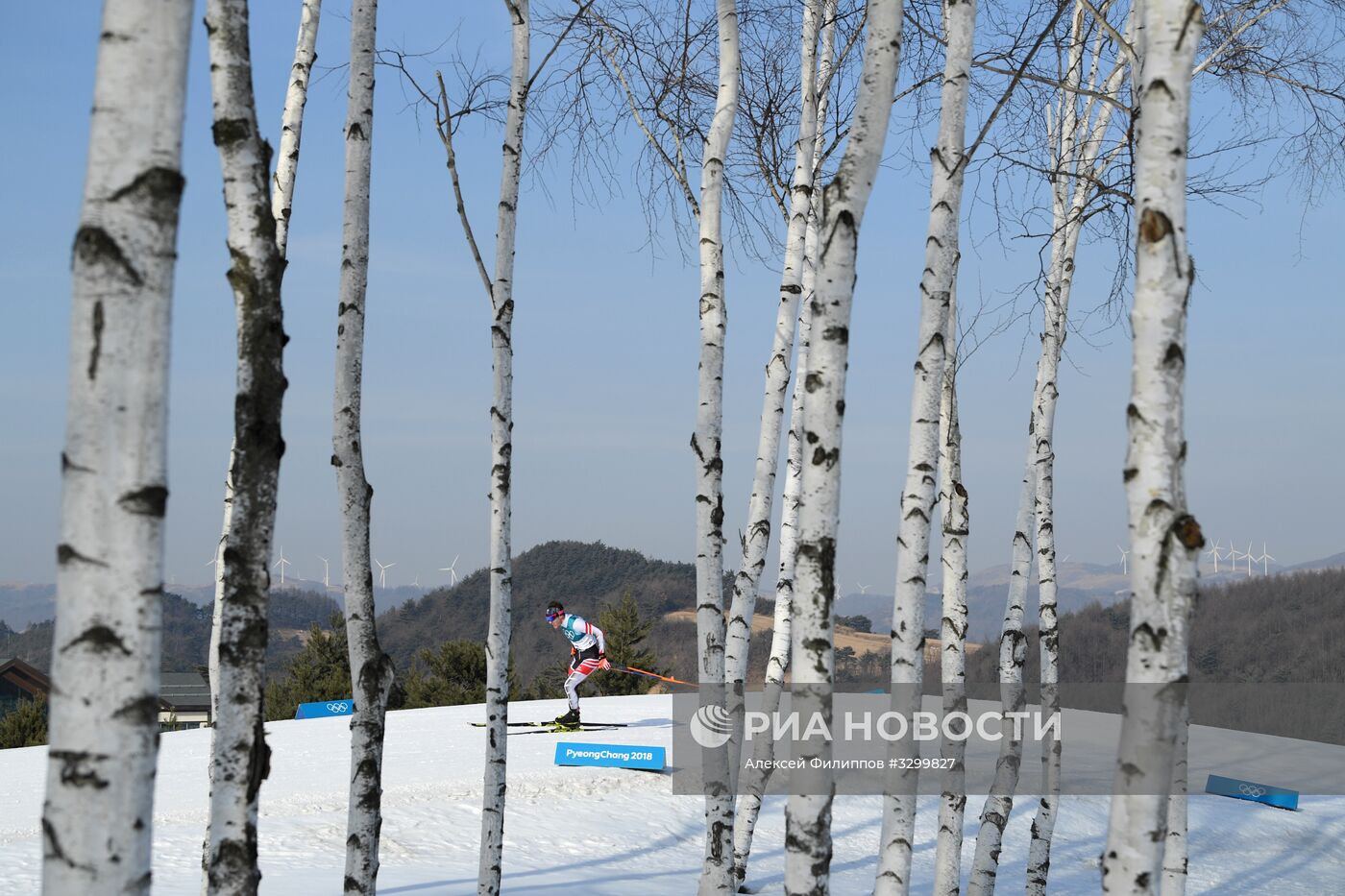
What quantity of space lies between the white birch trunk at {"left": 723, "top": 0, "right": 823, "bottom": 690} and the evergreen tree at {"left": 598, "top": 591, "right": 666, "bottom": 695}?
16.2 metres

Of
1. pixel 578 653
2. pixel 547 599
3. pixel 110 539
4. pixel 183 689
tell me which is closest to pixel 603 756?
pixel 578 653

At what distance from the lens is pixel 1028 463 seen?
8.76 meters

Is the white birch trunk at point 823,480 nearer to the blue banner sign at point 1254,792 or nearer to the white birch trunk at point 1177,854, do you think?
the white birch trunk at point 1177,854

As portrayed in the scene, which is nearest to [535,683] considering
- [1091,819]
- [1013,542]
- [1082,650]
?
[1091,819]

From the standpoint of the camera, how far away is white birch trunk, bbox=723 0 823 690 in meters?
7.67

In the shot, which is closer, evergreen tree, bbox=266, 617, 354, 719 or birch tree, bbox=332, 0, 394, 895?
birch tree, bbox=332, 0, 394, 895

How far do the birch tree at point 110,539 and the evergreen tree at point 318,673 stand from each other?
76.0 ft

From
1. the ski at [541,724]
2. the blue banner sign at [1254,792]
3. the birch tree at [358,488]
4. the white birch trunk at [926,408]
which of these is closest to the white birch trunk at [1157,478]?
the white birch trunk at [926,408]

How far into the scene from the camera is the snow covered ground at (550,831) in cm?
940

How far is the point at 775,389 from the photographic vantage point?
7.78 meters

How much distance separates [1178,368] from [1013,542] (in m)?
5.86

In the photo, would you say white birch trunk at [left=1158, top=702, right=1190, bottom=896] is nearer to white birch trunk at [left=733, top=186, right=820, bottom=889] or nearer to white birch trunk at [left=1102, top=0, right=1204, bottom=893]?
white birch trunk at [left=733, top=186, right=820, bottom=889]

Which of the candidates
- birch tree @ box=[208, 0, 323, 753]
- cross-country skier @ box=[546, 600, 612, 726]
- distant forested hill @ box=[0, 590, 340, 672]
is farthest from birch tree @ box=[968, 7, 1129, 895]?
distant forested hill @ box=[0, 590, 340, 672]

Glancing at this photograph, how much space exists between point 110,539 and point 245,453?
47.7 inches
